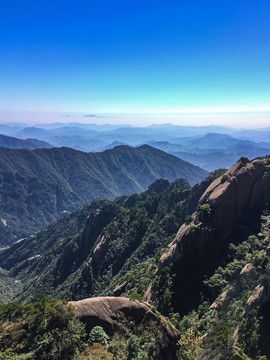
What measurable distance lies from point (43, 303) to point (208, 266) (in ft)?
126

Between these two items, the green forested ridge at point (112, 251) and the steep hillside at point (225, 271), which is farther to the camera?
the green forested ridge at point (112, 251)

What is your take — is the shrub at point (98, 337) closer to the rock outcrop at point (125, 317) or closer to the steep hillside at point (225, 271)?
the rock outcrop at point (125, 317)

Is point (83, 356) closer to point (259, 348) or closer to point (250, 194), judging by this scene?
point (259, 348)

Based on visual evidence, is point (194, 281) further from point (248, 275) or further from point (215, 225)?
point (215, 225)

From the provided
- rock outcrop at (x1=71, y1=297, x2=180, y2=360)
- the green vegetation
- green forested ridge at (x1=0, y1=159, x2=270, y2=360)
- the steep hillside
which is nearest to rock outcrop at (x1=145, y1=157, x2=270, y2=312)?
the steep hillside

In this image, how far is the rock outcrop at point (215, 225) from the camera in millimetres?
49688

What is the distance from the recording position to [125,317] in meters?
25.0

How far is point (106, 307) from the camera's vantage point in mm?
25094

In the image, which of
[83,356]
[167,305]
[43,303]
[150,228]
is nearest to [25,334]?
[43,303]

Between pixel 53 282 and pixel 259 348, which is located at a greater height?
pixel 259 348

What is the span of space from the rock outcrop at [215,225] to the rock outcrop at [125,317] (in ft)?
76.8

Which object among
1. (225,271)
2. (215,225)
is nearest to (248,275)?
(225,271)

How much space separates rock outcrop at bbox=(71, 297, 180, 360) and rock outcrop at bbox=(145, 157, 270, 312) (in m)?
23.4

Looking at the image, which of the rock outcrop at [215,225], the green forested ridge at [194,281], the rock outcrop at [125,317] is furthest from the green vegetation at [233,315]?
the rock outcrop at [215,225]
